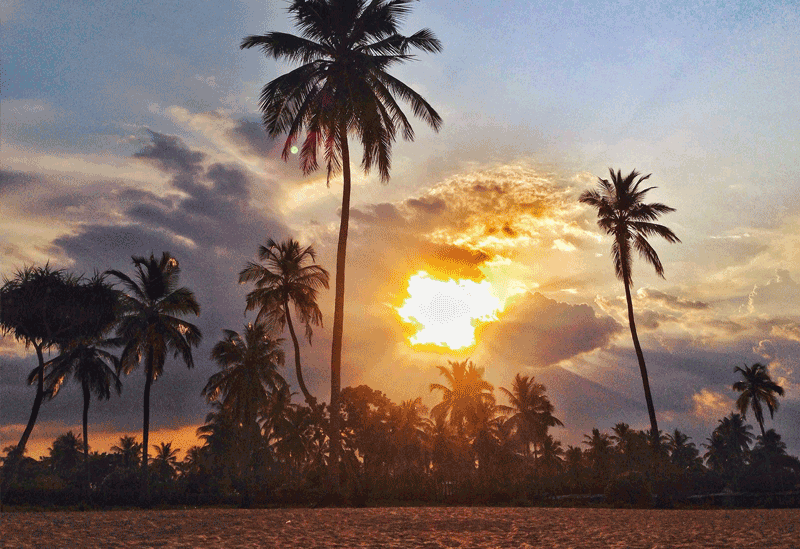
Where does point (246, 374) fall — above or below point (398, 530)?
above

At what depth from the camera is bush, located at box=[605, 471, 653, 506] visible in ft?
77.8

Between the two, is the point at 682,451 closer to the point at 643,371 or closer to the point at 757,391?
the point at 757,391

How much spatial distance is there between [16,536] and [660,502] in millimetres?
20850

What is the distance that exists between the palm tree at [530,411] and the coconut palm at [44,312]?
3925 centimetres

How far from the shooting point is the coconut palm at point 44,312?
92.1 feet

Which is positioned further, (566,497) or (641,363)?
(641,363)

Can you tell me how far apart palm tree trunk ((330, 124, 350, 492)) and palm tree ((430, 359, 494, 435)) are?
35502mm

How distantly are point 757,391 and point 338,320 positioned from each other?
54.5 meters

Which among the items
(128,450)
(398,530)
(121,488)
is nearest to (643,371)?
(398,530)

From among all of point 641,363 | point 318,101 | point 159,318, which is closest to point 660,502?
point 641,363

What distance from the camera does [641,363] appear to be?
100ft

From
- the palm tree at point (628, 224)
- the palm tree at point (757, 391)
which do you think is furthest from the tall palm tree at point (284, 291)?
the palm tree at point (757, 391)

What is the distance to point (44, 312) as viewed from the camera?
93.2 ft

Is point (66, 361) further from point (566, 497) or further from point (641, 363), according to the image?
point (641, 363)
